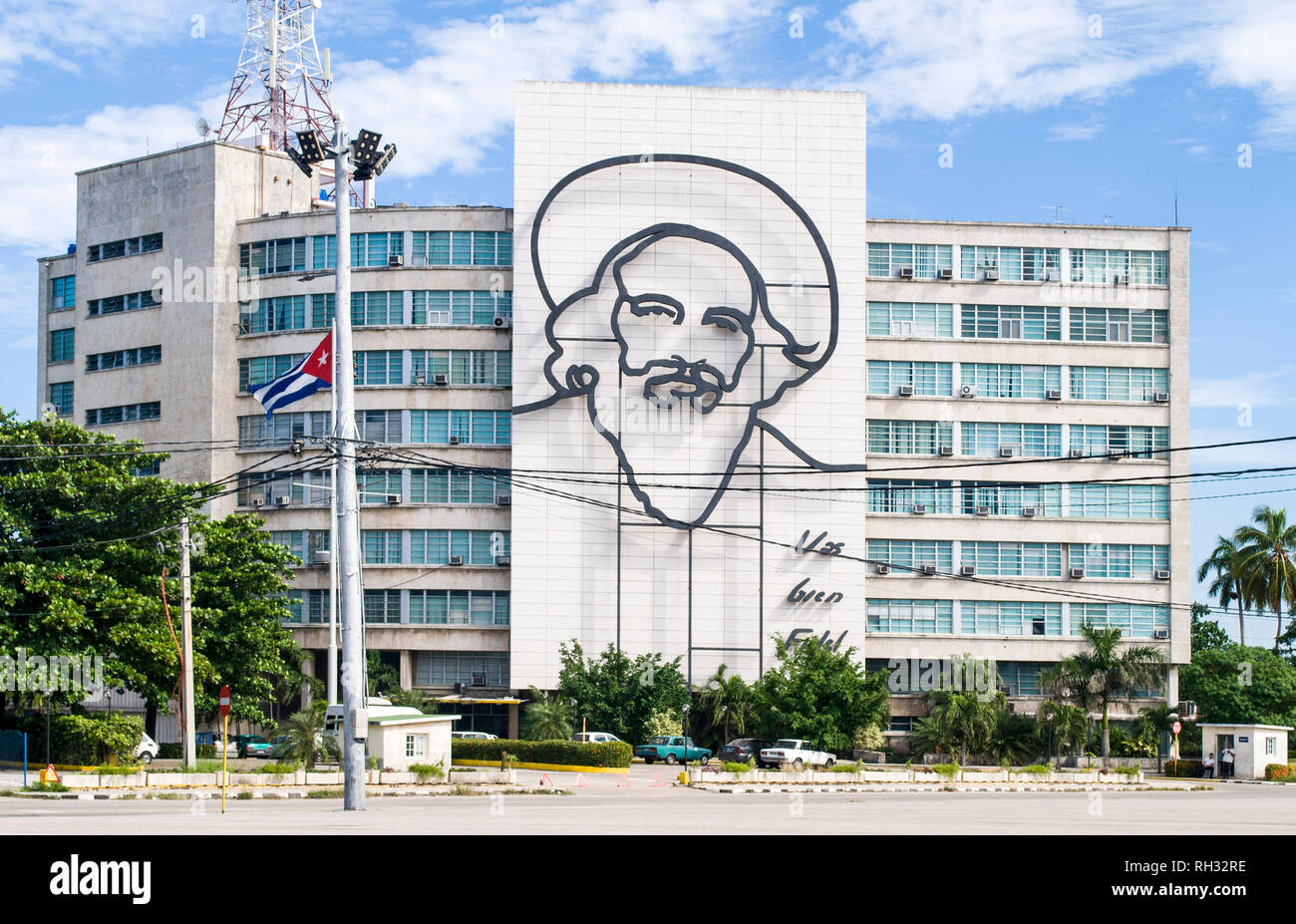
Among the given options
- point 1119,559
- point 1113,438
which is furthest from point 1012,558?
point 1113,438

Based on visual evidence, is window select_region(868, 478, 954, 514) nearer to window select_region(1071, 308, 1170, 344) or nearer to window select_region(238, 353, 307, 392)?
window select_region(1071, 308, 1170, 344)

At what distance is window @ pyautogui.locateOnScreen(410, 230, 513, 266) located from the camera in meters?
69.6

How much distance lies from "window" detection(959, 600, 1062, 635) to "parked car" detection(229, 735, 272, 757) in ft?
111

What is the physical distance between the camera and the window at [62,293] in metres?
77.6

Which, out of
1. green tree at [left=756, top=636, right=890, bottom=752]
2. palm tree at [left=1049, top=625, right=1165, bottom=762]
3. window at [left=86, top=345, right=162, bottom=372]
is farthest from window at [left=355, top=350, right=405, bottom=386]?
palm tree at [left=1049, top=625, right=1165, bottom=762]

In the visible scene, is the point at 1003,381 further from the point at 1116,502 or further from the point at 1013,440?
the point at 1116,502

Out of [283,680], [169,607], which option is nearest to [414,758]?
[169,607]

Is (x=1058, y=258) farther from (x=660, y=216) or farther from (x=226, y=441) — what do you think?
(x=226, y=441)

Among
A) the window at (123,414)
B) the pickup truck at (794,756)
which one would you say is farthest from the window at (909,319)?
the window at (123,414)

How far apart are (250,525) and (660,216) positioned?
81.2 ft

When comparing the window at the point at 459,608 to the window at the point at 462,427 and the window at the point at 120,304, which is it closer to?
the window at the point at 462,427

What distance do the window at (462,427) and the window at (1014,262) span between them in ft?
80.4
